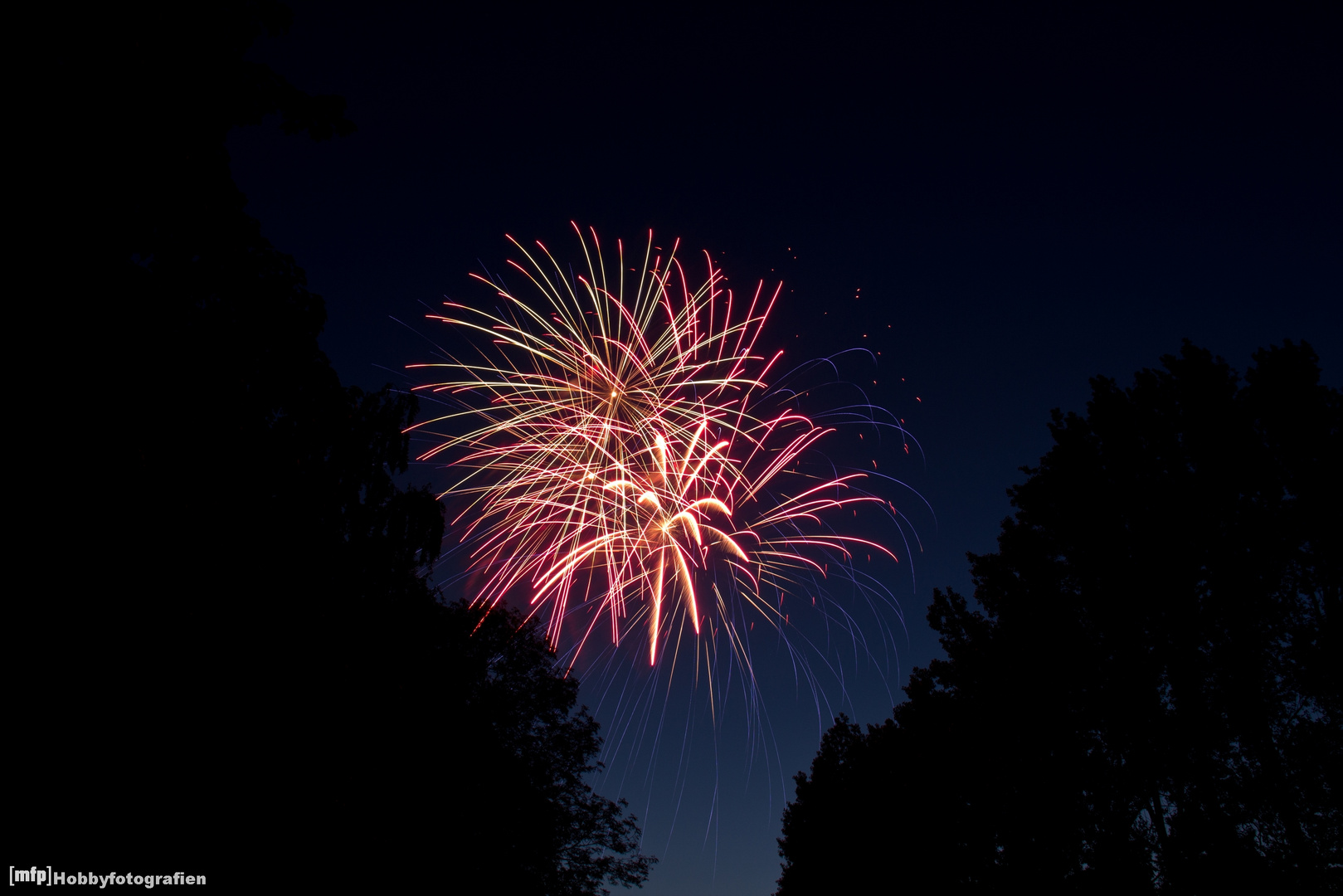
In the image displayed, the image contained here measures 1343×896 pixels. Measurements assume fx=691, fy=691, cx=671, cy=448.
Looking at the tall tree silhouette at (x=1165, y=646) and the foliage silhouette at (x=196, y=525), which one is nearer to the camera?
the foliage silhouette at (x=196, y=525)

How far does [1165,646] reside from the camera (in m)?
13.2

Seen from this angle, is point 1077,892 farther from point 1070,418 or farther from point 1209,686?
point 1070,418

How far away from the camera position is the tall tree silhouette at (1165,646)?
11.6 m

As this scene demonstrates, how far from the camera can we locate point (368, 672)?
7.52m

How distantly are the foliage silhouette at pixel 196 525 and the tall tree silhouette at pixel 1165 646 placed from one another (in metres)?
14.0

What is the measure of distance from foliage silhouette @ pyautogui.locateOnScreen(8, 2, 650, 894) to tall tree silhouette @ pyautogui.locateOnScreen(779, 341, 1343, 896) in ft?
46.0

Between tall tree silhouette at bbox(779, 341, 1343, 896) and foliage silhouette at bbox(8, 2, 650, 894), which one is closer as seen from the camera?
foliage silhouette at bbox(8, 2, 650, 894)

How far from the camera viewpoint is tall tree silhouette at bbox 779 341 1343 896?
11.6 meters

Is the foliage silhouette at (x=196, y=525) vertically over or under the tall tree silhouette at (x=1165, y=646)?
under

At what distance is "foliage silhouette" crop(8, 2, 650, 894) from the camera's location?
166 inches

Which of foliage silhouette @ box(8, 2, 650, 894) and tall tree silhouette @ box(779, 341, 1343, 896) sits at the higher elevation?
tall tree silhouette @ box(779, 341, 1343, 896)

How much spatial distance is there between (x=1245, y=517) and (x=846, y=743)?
2319cm

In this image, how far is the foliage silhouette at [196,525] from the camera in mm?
4211

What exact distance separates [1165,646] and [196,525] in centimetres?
1561
